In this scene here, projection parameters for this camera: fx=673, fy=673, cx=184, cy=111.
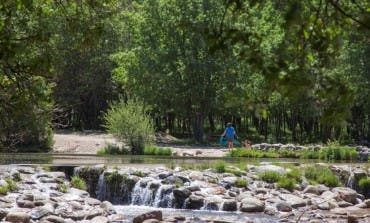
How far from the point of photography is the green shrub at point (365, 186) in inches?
845

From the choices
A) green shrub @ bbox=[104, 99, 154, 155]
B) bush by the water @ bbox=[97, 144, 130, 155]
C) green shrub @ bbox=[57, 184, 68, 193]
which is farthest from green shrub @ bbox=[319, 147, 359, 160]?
green shrub @ bbox=[57, 184, 68, 193]

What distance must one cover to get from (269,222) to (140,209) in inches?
154

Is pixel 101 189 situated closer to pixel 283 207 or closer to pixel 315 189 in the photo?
pixel 283 207

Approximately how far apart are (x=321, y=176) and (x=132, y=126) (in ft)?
34.2

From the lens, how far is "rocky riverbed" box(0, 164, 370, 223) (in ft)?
49.7

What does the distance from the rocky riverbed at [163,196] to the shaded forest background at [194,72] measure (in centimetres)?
149

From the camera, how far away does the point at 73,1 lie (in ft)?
22.5

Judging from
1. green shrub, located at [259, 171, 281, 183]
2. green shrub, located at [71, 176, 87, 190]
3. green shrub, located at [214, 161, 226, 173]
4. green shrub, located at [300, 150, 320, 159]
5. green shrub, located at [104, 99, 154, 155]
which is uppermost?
green shrub, located at [104, 99, 154, 155]

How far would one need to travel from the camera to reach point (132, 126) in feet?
94.7

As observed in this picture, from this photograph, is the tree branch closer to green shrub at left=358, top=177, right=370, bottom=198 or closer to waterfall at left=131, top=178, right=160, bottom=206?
waterfall at left=131, top=178, right=160, bottom=206

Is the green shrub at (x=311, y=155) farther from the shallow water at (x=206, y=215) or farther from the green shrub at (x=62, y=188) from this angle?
the green shrub at (x=62, y=188)

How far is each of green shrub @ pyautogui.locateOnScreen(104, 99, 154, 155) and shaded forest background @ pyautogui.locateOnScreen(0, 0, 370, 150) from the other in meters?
2.41

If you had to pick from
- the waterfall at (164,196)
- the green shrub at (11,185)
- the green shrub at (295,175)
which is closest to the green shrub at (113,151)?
the green shrub at (295,175)

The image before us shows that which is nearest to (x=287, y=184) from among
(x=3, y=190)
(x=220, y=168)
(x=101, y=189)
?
(x=220, y=168)
